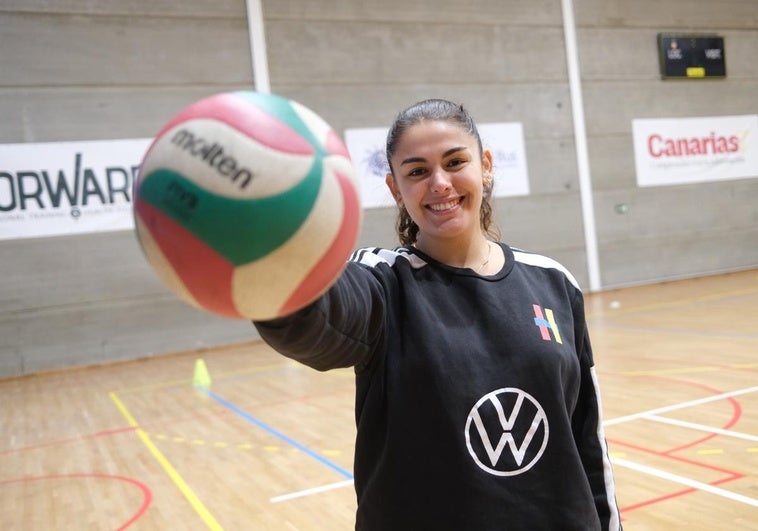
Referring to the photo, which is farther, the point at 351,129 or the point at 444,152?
the point at 351,129

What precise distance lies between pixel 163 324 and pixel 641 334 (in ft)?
18.4

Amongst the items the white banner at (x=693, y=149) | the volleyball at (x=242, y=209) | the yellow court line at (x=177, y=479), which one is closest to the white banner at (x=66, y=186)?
the yellow court line at (x=177, y=479)

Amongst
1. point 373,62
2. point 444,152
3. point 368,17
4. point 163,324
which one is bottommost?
point 163,324

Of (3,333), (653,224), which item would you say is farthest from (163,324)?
(653,224)

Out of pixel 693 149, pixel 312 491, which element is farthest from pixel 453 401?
pixel 693 149

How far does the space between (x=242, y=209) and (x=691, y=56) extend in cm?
1265

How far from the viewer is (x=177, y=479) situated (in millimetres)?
3832

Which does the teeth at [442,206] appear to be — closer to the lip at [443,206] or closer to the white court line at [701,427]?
the lip at [443,206]

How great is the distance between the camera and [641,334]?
6.98 metres

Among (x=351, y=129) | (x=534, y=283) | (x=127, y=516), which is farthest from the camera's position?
(x=351, y=129)

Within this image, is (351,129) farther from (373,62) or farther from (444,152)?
(444,152)

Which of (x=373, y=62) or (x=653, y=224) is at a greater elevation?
(x=373, y=62)

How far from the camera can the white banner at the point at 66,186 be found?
26.6 feet

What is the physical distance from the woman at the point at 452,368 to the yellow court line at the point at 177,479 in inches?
84.1
